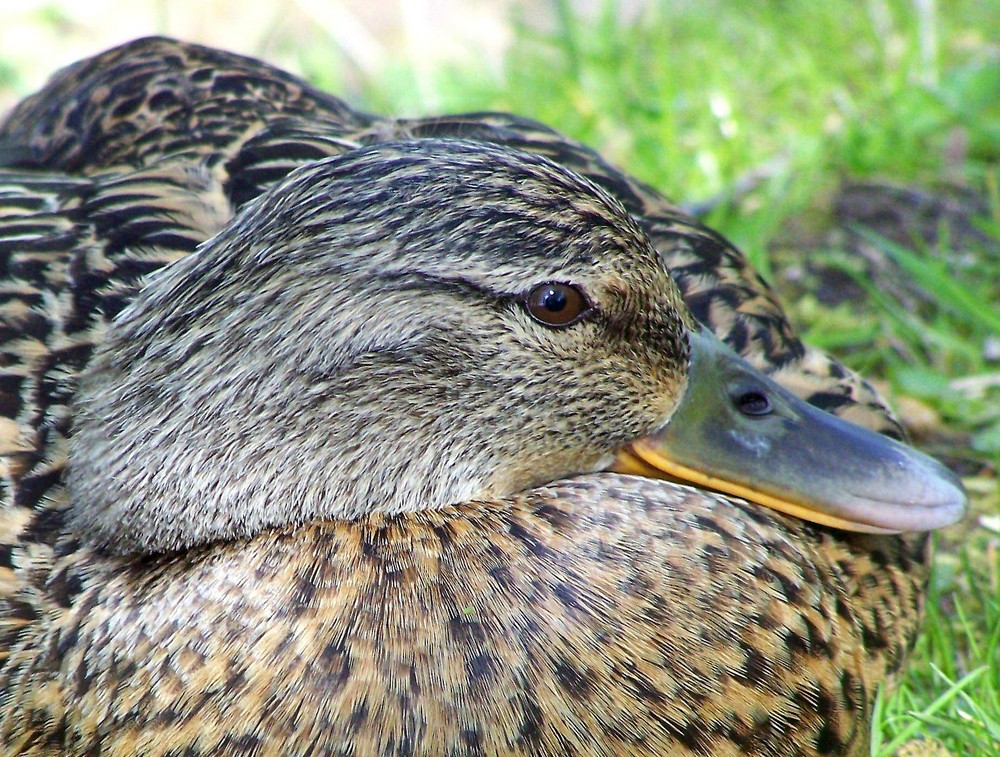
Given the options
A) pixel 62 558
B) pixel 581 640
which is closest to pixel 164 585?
pixel 62 558

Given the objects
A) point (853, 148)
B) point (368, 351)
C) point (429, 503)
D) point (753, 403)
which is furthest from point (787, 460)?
point (853, 148)

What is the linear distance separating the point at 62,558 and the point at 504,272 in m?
0.94

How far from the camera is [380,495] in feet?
7.62

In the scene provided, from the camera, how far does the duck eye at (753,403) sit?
247 centimetres

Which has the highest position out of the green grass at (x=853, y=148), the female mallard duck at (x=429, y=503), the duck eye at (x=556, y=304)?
the duck eye at (x=556, y=304)

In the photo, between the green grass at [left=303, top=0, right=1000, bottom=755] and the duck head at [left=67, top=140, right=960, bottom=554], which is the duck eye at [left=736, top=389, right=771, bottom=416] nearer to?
the duck head at [left=67, top=140, right=960, bottom=554]

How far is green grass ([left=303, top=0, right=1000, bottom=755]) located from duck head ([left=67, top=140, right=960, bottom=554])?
2.89 ft

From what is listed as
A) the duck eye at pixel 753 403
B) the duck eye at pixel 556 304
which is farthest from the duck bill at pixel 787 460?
the duck eye at pixel 556 304

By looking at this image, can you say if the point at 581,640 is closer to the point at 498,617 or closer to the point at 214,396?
the point at 498,617

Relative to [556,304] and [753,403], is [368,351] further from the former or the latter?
[753,403]

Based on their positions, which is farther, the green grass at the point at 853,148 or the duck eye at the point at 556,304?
the green grass at the point at 853,148

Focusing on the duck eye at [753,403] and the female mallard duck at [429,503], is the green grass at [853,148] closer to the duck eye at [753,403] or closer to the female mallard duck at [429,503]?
the female mallard duck at [429,503]

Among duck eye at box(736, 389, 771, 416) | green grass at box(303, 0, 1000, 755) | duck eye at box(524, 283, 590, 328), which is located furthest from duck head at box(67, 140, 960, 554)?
green grass at box(303, 0, 1000, 755)

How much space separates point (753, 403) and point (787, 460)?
13 centimetres
